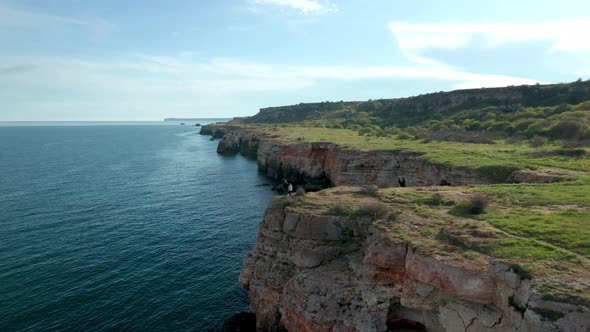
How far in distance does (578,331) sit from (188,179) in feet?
221

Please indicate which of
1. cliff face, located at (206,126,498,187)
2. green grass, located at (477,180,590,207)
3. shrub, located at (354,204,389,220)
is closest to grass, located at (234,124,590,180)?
cliff face, located at (206,126,498,187)

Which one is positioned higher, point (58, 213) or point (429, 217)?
point (429, 217)

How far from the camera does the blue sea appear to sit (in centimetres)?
2495

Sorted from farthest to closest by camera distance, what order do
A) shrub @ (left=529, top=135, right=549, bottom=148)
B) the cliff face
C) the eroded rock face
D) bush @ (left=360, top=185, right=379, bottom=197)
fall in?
shrub @ (left=529, top=135, right=549, bottom=148)
the cliff face
bush @ (left=360, top=185, right=379, bottom=197)
the eroded rock face

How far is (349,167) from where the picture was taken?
52312 millimetres

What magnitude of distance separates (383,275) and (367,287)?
1133 mm

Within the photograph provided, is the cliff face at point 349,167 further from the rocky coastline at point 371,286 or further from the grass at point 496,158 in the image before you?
the rocky coastline at point 371,286

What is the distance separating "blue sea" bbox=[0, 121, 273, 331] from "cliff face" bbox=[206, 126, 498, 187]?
784cm

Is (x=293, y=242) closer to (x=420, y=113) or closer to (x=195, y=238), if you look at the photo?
(x=195, y=238)

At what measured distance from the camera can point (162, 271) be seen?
31219mm

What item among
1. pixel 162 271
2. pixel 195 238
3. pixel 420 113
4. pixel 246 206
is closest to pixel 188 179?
pixel 246 206

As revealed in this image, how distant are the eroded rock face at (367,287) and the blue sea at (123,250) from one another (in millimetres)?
6089

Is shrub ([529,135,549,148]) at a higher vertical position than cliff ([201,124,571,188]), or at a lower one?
higher

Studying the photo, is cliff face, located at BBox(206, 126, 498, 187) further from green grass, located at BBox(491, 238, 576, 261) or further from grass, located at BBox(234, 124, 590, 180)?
green grass, located at BBox(491, 238, 576, 261)
